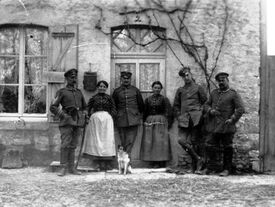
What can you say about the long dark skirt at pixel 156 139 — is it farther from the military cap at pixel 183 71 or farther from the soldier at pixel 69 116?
the soldier at pixel 69 116

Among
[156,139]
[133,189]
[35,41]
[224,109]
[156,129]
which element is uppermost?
[35,41]

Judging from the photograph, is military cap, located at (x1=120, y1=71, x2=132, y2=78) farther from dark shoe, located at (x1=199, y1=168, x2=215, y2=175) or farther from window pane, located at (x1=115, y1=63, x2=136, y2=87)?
dark shoe, located at (x1=199, y1=168, x2=215, y2=175)

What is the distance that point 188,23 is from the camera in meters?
9.12

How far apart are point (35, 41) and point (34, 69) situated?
1.96 ft

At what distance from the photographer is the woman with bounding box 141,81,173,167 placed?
8820 mm

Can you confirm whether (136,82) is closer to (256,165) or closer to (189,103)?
(189,103)

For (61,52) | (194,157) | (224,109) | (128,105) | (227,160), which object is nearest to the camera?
(224,109)

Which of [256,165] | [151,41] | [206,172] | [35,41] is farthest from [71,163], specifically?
[256,165]

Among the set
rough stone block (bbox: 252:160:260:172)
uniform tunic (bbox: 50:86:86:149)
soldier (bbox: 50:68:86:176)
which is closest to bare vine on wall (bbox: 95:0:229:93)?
soldier (bbox: 50:68:86:176)

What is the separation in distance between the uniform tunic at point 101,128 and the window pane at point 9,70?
192 centimetres

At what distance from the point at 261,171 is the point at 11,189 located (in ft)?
16.2

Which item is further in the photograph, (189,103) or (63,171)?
(189,103)

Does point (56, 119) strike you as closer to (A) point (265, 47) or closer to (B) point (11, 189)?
(B) point (11, 189)

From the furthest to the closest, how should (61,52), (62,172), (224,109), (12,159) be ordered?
(61,52) < (12,159) < (224,109) < (62,172)
